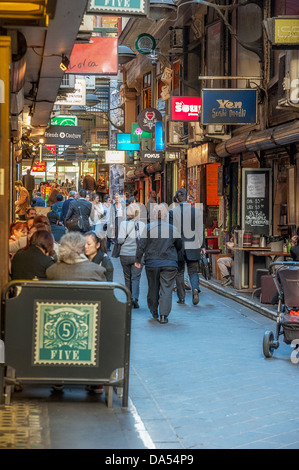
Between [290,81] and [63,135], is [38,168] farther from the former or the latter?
[290,81]

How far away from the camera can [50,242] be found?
976 cm

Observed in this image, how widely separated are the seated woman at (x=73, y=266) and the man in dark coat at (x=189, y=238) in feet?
25.9

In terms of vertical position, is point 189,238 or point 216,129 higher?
point 216,129

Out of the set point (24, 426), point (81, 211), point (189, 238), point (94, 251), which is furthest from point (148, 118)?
point (24, 426)

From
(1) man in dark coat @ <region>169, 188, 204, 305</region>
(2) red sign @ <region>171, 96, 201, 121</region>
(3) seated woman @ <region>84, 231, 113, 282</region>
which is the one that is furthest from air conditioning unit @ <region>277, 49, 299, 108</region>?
(2) red sign @ <region>171, 96, 201, 121</region>

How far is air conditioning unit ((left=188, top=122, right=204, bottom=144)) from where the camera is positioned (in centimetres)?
2596

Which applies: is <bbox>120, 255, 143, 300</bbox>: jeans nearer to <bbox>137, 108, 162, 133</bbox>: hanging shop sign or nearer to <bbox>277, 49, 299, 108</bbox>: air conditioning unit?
<bbox>277, 49, 299, 108</bbox>: air conditioning unit

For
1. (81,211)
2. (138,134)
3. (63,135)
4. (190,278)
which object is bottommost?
(190,278)

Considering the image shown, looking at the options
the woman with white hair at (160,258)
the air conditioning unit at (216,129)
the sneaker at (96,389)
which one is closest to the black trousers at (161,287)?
the woman with white hair at (160,258)

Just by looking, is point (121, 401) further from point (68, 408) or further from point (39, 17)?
point (39, 17)

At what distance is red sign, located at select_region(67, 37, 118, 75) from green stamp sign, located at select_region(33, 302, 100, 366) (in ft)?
33.1

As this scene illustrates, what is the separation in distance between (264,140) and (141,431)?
11.7m

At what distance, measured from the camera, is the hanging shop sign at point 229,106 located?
19125mm

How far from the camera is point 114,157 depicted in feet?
152
